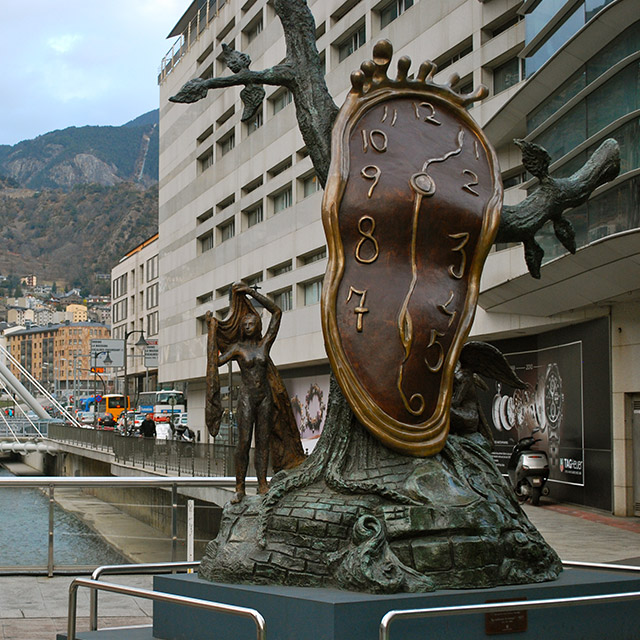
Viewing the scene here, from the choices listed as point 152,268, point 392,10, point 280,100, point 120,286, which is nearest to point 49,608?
point 392,10

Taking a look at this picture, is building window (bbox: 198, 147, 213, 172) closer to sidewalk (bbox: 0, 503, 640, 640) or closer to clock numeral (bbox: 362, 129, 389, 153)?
sidewalk (bbox: 0, 503, 640, 640)

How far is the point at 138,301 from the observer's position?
87.9 meters

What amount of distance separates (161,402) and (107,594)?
55.0m

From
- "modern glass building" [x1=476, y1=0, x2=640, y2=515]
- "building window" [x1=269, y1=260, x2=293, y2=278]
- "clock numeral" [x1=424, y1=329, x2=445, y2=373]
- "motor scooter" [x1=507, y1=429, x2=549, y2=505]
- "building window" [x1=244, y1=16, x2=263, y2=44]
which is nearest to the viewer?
"clock numeral" [x1=424, y1=329, x2=445, y2=373]

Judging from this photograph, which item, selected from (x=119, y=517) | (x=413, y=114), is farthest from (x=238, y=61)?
(x=119, y=517)

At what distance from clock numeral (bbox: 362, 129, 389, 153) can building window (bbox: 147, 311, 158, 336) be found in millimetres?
73499

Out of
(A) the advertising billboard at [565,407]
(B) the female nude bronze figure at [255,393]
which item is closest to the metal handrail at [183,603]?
(B) the female nude bronze figure at [255,393]

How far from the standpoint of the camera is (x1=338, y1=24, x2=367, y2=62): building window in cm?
3347

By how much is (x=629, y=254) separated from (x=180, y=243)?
3823 cm

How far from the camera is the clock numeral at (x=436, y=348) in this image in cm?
732

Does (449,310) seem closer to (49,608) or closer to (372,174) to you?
(372,174)

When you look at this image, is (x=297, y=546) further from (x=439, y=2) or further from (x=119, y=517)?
(x=439, y=2)

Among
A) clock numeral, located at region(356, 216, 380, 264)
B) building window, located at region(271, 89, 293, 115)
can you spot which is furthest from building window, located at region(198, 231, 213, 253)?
clock numeral, located at region(356, 216, 380, 264)

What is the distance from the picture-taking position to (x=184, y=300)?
51438 mm
